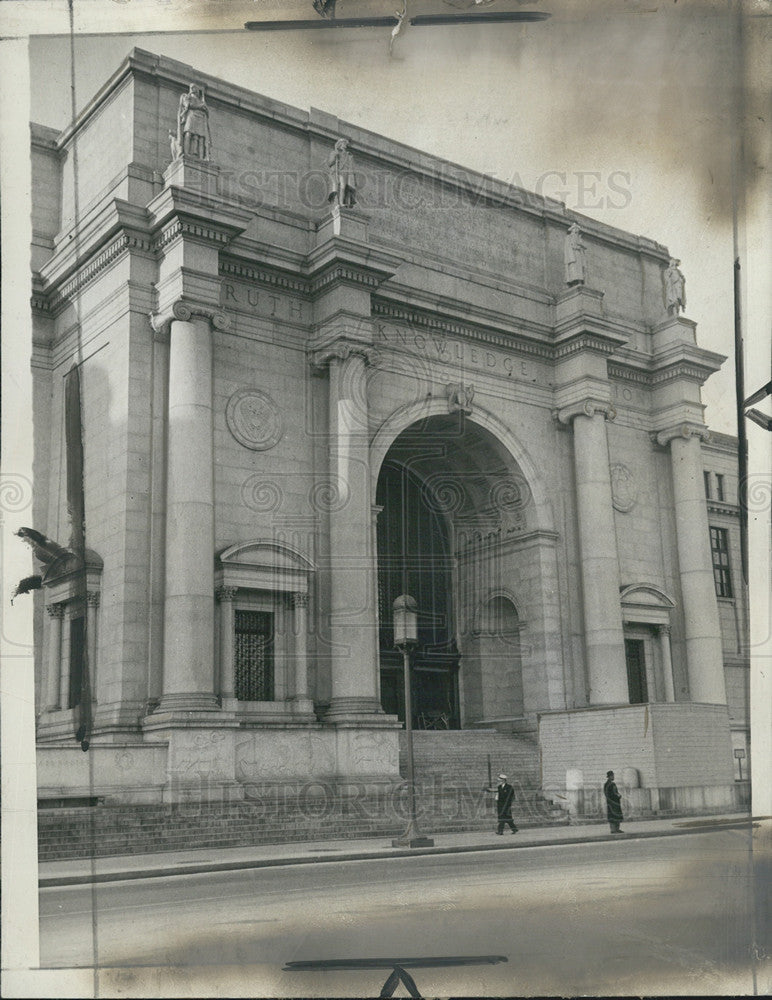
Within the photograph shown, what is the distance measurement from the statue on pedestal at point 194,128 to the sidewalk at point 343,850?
47.2ft

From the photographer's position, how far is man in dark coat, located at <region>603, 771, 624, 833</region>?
595 inches

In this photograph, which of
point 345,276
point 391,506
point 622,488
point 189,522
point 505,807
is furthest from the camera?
point 622,488

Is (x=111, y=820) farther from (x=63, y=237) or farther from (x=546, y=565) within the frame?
(x=546, y=565)

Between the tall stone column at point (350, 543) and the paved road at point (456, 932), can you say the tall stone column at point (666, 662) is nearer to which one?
the tall stone column at point (350, 543)

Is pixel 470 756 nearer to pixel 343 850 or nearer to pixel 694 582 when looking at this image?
pixel 694 582

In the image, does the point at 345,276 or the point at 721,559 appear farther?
the point at 345,276

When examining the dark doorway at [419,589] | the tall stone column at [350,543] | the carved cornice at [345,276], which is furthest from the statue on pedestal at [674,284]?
the carved cornice at [345,276]

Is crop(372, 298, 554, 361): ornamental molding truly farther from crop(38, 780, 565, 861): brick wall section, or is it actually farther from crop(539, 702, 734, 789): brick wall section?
crop(38, 780, 565, 861): brick wall section

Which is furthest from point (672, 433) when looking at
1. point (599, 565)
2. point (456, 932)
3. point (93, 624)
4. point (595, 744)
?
point (456, 932)

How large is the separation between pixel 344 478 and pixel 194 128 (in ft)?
26.9

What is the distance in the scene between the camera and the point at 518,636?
26.0 metres

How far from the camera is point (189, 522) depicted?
2156 centimetres

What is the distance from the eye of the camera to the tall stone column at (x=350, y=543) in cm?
2273

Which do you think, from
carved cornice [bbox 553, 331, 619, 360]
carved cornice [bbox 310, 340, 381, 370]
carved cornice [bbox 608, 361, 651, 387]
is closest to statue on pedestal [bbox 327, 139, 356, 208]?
carved cornice [bbox 310, 340, 381, 370]
